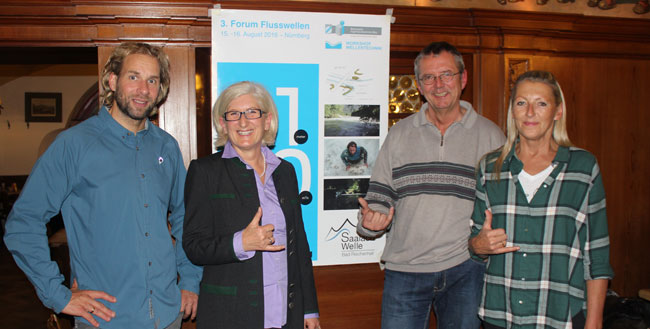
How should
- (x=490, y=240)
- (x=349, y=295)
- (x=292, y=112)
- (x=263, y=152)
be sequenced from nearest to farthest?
(x=490, y=240) → (x=263, y=152) → (x=292, y=112) → (x=349, y=295)

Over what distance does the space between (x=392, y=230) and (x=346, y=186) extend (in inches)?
29.4

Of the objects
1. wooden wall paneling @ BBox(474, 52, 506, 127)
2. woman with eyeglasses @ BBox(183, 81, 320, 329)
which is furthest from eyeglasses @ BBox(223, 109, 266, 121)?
wooden wall paneling @ BBox(474, 52, 506, 127)

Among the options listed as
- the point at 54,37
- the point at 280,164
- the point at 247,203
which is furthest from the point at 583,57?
the point at 54,37

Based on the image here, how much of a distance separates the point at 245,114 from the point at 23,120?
10.2 m

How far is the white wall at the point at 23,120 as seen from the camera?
9.84 metres

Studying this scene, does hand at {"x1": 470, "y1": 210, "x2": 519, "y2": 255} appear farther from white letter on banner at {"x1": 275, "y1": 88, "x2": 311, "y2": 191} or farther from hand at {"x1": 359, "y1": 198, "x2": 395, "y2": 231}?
white letter on banner at {"x1": 275, "y1": 88, "x2": 311, "y2": 191}

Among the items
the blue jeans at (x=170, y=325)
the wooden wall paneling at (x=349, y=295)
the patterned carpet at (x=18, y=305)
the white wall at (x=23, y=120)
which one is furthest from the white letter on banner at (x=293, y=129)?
the white wall at (x=23, y=120)

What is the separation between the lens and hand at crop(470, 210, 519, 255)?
1820 mm

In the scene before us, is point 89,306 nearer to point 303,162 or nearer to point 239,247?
point 239,247

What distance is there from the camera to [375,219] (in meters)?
2.17

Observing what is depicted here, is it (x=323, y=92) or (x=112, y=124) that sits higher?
(x=323, y=92)

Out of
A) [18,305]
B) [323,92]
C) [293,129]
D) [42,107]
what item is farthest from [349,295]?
[42,107]

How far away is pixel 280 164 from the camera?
6.67 ft

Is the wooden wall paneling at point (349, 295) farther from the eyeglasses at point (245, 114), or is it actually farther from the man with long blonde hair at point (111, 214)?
the eyeglasses at point (245, 114)
